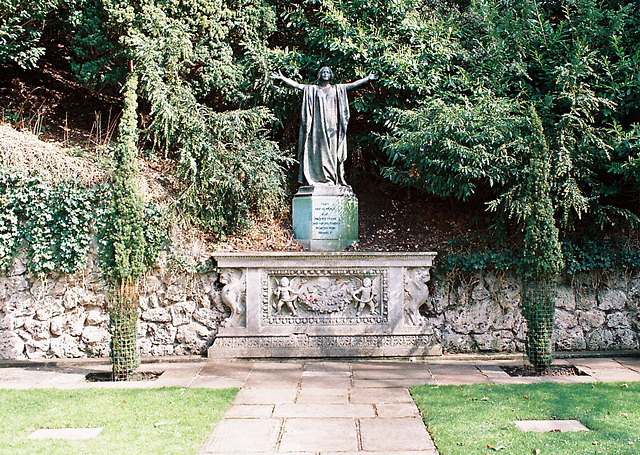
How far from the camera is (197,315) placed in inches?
305

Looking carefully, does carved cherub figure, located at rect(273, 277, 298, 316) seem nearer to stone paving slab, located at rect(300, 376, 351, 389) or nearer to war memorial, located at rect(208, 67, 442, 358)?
war memorial, located at rect(208, 67, 442, 358)

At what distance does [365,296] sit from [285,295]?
105cm

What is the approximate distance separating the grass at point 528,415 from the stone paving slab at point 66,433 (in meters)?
2.59

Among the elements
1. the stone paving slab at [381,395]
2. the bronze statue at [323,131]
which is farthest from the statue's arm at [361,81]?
the stone paving slab at [381,395]

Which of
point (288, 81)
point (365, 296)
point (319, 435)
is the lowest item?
point (319, 435)

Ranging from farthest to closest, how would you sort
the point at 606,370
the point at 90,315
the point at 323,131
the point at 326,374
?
the point at 323,131
the point at 90,315
the point at 606,370
the point at 326,374

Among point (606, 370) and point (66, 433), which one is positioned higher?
point (66, 433)

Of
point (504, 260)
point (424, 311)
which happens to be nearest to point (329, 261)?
point (424, 311)

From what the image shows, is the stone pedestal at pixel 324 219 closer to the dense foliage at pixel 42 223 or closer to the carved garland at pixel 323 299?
the carved garland at pixel 323 299

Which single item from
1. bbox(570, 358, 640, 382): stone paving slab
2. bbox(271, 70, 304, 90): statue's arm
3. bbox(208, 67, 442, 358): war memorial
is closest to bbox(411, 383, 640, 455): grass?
bbox(570, 358, 640, 382): stone paving slab

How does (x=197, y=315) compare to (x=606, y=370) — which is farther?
(x=197, y=315)

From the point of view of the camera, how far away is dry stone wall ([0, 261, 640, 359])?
25.0 feet

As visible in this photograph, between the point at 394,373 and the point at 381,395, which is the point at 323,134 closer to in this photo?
the point at 394,373

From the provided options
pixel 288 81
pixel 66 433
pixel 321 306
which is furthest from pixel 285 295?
pixel 66 433
